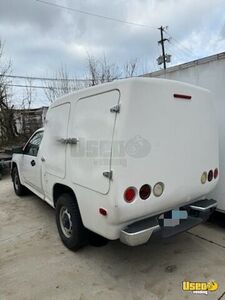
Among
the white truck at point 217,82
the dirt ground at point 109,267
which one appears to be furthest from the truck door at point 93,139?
the white truck at point 217,82

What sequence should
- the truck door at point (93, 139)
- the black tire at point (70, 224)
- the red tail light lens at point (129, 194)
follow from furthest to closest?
the black tire at point (70, 224) → the truck door at point (93, 139) → the red tail light lens at point (129, 194)

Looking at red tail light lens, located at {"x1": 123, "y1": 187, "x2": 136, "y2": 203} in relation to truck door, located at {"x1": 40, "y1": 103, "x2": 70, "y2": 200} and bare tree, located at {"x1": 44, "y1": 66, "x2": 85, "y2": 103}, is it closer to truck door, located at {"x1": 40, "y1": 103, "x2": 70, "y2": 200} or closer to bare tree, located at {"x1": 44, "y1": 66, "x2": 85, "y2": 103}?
truck door, located at {"x1": 40, "y1": 103, "x2": 70, "y2": 200}

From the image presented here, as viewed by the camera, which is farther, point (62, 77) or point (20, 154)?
point (62, 77)

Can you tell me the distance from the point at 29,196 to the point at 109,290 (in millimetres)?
4205

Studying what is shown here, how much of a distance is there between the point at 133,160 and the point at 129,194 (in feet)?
1.09

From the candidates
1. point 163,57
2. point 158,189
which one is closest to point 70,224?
point 158,189

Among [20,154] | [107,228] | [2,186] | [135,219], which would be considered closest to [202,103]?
[135,219]

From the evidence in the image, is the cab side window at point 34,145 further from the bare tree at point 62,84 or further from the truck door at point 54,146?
the bare tree at point 62,84

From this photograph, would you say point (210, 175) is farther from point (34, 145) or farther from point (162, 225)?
point (34, 145)

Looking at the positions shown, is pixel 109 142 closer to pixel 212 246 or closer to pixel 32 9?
pixel 212 246

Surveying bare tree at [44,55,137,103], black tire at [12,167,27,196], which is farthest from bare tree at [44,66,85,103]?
black tire at [12,167,27,196]

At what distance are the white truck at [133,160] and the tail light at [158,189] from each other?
0.4 inches

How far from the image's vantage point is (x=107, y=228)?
2547 mm

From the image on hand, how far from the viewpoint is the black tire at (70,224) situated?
316cm
